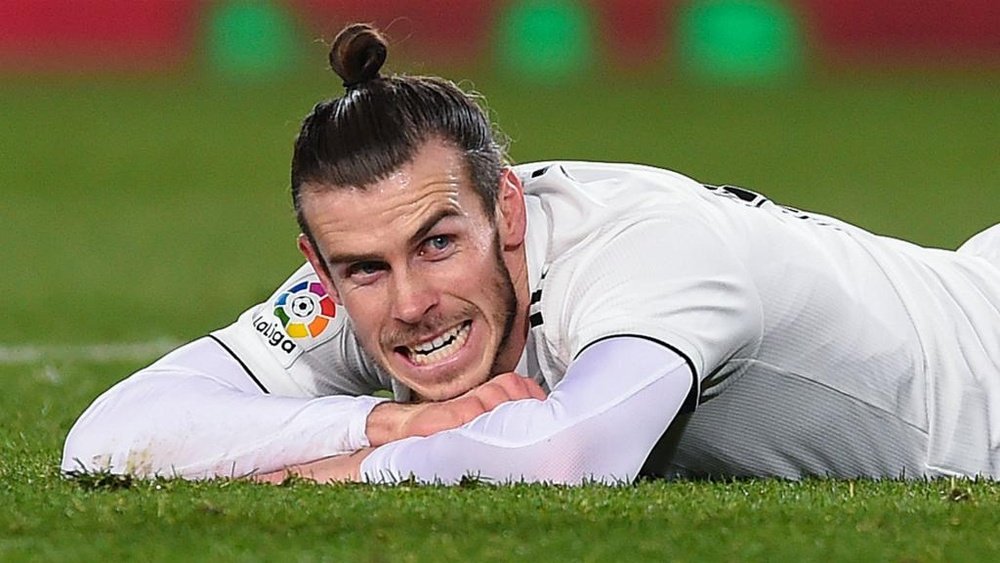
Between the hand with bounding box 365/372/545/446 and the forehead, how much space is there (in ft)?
1.06

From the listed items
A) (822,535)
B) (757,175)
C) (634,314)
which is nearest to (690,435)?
(634,314)

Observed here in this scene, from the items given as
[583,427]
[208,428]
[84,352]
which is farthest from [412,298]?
[84,352]

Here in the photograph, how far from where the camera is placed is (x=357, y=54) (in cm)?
432

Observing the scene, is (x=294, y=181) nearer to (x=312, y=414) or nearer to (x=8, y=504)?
(x=312, y=414)

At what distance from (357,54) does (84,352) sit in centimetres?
371

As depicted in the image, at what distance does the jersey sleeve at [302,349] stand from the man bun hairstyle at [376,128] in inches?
15.0

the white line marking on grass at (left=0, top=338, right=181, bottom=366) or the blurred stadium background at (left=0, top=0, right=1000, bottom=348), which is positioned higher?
the white line marking on grass at (left=0, top=338, right=181, bottom=366)

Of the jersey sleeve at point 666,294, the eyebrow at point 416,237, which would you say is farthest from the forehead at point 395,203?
the jersey sleeve at point 666,294

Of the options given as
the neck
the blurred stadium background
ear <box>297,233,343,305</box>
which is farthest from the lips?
the blurred stadium background

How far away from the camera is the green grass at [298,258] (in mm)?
3623

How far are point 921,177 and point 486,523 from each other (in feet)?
43.5

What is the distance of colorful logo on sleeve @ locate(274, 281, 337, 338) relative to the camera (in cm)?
468

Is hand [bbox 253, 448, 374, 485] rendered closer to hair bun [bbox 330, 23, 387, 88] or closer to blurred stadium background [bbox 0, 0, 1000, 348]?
hair bun [bbox 330, 23, 387, 88]

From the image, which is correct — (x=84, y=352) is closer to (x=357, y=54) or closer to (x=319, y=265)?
(x=319, y=265)
